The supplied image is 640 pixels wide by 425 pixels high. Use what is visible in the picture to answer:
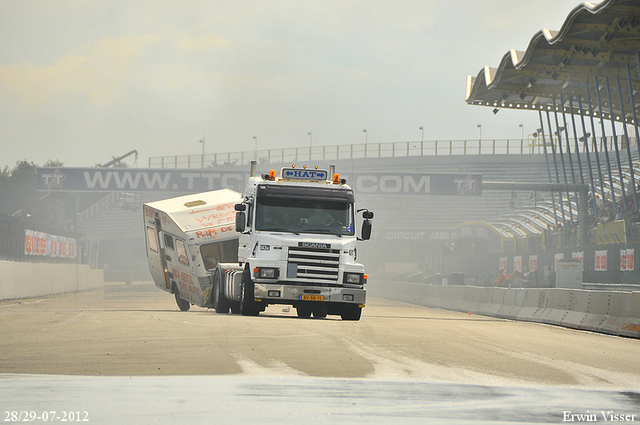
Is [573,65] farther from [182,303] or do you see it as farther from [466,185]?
[182,303]

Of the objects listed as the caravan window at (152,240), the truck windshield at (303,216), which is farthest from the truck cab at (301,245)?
the caravan window at (152,240)

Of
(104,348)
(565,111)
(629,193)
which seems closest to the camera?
(104,348)

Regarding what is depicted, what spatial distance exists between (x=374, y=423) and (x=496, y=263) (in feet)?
123

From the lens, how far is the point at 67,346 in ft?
39.4

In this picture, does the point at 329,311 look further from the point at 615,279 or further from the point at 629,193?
the point at 629,193

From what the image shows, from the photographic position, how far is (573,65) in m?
39.9

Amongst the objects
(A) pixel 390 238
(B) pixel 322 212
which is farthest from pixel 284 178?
(A) pixel 390 238

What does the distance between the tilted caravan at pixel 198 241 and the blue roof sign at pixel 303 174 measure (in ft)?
10.8

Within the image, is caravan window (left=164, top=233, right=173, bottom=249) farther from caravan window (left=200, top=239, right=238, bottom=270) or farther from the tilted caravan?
caravan window (left=200, top=239, right=238, bottom=270)

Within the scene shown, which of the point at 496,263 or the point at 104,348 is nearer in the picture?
the point at 104,348

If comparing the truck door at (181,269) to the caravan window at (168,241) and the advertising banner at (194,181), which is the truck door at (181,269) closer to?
the caravan window at (168,241)

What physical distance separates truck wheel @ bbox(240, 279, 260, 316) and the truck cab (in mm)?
22

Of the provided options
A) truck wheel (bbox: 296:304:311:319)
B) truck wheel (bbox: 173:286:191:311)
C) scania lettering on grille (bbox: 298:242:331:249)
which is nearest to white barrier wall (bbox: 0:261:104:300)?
truck wheel (bbox: 173:286:191:311)

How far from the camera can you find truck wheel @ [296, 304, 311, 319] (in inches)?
744
